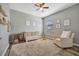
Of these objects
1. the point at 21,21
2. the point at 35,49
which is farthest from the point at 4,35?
the point at 35,49

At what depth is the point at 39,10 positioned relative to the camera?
2168 millimetres

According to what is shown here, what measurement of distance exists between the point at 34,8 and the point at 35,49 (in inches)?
37.7

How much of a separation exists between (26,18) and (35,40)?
574 mm

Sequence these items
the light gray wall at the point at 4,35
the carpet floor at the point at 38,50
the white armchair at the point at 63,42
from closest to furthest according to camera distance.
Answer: the light gray wall at the point at 4,35 < the carpet floor at the point at 38,50 < the white armchair at the point at 63,42

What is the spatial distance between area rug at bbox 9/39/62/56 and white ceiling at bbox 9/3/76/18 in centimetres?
68

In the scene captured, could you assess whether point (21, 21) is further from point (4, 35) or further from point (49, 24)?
point (49, 24)

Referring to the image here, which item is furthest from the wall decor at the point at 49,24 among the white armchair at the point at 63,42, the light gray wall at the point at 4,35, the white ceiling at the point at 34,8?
the light gray wall at the point at 4,35

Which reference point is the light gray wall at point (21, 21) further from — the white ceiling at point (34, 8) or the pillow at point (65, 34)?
the pillow at point (65, 34)

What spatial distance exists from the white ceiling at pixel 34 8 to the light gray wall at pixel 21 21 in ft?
0.31

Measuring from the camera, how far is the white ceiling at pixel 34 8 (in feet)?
6.84

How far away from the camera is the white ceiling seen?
2086 mm

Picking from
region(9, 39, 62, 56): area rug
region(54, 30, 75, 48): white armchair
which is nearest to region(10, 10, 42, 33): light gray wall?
region(9, 39, 62, 56): area rug

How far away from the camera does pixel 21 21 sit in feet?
7.02

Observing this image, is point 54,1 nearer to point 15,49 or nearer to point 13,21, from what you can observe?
point 13,21
